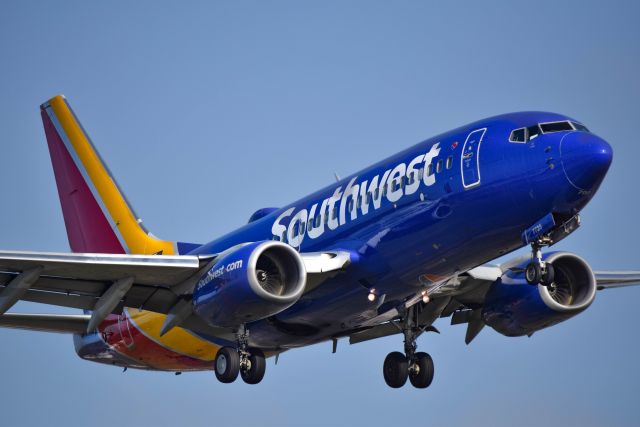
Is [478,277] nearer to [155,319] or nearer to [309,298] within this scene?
[309,298]

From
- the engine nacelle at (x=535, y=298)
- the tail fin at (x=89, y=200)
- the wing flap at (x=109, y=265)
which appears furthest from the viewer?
the tail fin at (x=89, y=200)

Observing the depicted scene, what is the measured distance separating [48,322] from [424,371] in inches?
458

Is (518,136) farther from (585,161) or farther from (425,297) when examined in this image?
(425,297)

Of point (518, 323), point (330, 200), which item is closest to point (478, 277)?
point (518, 323)

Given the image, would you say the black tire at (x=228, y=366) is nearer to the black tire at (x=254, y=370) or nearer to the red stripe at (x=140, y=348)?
the black tire at (x=254, y=370)

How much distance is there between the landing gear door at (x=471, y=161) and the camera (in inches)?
1216

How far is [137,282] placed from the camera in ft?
115

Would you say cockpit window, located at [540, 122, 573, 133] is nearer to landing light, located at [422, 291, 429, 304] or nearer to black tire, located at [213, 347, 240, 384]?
landing light, located at [422, 291, 429, 304]

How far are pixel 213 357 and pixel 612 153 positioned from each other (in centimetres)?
1475

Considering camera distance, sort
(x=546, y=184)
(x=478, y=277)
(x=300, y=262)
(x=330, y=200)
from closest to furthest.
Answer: (x=546, y=184)
(x=300, y=262)
(x=330, y=200)
(x=478, y=277)

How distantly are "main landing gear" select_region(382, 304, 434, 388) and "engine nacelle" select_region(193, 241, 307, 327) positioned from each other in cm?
584

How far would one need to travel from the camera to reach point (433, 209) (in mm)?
31469

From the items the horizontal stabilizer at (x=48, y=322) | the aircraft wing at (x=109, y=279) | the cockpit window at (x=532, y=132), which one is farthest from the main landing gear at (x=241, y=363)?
the cockpit window at (x=532, y=132)

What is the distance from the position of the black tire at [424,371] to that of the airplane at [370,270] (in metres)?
0.04
